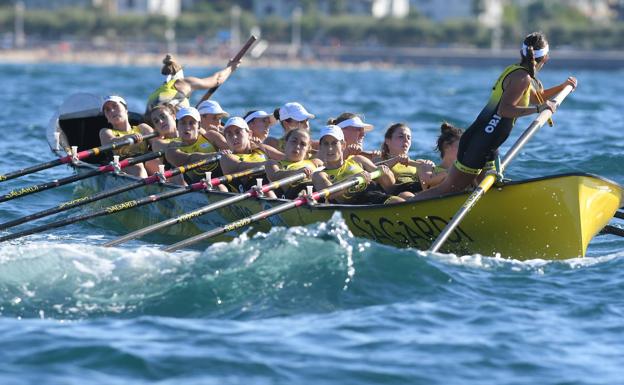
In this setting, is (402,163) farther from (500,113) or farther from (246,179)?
(500,113)

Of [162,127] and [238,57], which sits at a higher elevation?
[238,57]

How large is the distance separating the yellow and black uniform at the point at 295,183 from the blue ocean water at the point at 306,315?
1.40 meters

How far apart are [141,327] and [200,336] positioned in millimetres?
472

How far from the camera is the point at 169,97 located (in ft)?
50.9

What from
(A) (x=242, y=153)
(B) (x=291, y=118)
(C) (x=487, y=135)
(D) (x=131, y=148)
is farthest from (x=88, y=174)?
(C) (x=487, y=135)

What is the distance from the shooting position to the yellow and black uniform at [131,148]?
14594 mm

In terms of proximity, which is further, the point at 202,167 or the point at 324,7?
the point at 324,7

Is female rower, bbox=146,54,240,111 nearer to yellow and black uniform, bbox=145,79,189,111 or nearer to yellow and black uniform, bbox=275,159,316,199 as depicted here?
yellow and black uniform, bbox=145,79,189,111

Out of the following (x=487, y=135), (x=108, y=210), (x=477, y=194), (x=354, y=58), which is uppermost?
(x=487, y=135)

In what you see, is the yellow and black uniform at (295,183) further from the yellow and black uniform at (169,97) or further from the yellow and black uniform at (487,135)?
the yellow and black uniform at (169,97)

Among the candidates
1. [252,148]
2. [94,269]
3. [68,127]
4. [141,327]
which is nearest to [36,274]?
[94,269]

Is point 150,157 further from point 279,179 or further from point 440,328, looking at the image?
point 440,328

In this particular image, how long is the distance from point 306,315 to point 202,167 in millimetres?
4586

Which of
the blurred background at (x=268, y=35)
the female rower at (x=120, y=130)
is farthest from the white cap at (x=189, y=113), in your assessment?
the blurred background at (x=268, y=35)
